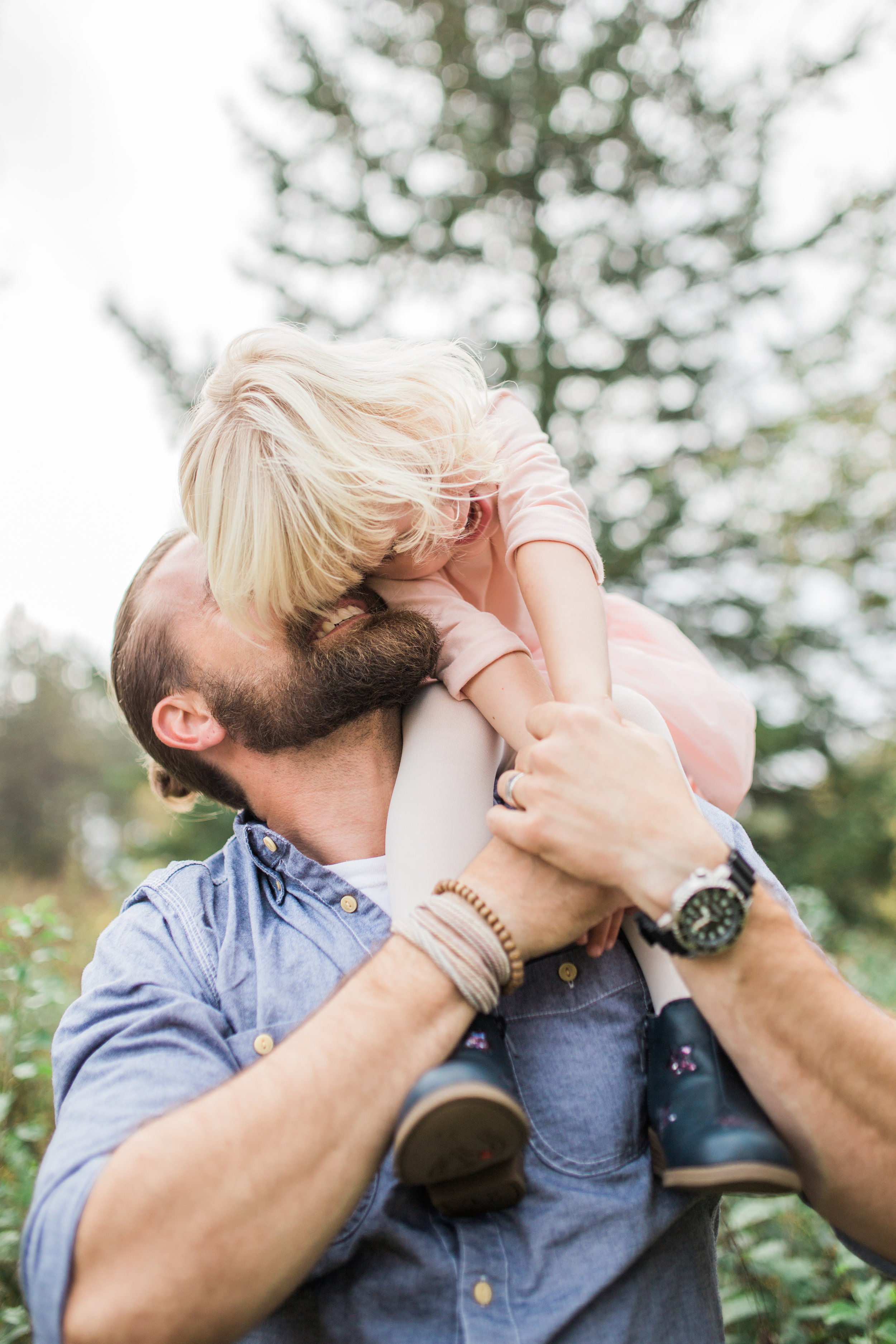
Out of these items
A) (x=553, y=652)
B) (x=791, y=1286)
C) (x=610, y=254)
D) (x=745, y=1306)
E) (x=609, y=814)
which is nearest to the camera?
(x=609, y=814)

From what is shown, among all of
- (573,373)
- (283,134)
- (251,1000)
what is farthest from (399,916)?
(283,134)

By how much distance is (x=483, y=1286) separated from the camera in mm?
1250

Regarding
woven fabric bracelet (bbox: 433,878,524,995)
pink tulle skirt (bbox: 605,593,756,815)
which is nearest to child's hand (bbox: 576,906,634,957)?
woven fabric bracelet (bbox: 433,878,524,995)

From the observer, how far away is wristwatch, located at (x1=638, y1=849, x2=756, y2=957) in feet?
4.00

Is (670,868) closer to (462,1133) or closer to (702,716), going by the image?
(462,1133)

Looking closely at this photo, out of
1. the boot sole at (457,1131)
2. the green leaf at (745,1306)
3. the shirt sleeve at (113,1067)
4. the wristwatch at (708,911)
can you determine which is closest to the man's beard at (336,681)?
the shirt sleeve at (113,1067)

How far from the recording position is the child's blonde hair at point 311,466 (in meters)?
1.67

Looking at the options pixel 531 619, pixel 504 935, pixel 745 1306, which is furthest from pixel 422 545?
pixel 745 1306

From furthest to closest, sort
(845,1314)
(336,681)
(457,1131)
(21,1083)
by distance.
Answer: (21,1083) → (845,1314) → (336,681) → (457,1131)

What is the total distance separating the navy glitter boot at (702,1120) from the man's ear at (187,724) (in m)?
1.17

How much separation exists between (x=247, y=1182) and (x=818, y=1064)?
0.82 m

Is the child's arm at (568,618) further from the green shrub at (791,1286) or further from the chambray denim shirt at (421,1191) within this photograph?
the green shrub at (791,1286)

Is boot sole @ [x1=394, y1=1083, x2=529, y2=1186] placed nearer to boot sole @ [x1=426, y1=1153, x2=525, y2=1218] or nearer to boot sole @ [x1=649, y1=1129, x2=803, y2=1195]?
boot sole @ [x1=426, y1=1153, x2=525, y2=1218]

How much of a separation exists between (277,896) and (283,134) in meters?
8.88
